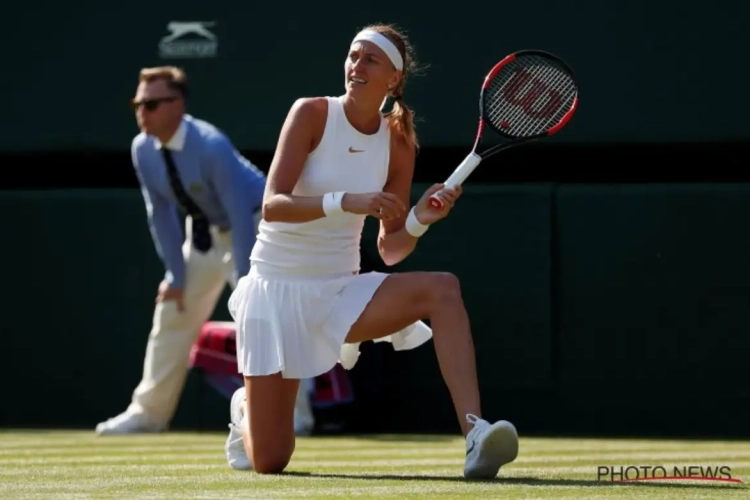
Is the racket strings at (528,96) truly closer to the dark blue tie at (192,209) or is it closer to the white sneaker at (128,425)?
the dark blue tie at (192,209)

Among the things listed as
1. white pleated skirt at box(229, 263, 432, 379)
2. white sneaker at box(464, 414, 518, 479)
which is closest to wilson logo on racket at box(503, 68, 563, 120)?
white pleated skirt at box(229, 263, 432, 379)

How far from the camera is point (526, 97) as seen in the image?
231 inches

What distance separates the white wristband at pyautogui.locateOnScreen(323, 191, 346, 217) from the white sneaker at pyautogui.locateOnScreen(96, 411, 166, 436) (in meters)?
3.95

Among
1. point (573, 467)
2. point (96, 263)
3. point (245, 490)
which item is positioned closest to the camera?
point (245, 490)

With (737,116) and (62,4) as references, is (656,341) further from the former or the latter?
(62,4)

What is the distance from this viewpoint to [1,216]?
399 inches

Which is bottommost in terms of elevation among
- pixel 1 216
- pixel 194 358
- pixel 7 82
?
pixel 194 358

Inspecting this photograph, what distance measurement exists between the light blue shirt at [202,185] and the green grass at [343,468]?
1008mm

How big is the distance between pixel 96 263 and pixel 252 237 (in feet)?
5.73

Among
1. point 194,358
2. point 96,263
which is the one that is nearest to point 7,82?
point 96,263

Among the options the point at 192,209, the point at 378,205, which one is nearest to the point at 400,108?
the point at 378,205

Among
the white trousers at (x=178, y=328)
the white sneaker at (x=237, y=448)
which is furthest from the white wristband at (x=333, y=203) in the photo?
the white trousers at (x=178, y=328)

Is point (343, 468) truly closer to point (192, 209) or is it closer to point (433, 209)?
point (433, 209)

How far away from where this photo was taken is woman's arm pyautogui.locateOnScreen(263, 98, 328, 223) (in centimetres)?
545
